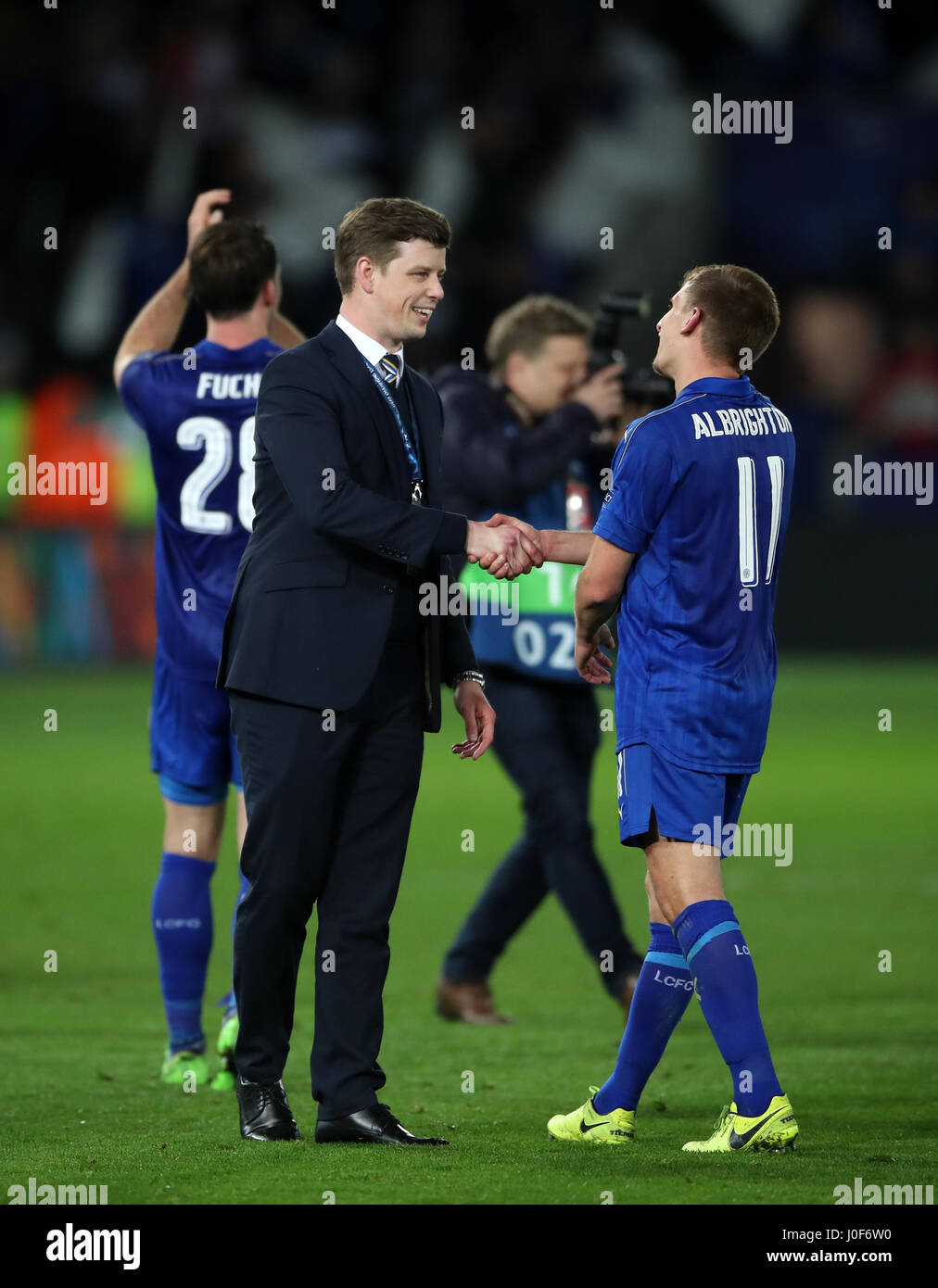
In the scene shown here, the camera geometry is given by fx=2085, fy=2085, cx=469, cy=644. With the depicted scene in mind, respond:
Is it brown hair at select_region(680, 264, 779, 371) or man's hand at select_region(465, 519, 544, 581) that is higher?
brown hair at select_region(680, 264, 779, 371)

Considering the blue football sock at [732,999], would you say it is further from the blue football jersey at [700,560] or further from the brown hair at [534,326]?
the brown hair at [534,326]

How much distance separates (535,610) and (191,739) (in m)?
1.45

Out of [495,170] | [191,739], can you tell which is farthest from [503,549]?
[495,170]

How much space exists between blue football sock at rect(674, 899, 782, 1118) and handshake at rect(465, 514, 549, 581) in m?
0.82

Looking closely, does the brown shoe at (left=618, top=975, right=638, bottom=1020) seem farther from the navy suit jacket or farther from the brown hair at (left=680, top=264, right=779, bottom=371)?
the brown hair at (left=680, top=264, right=779, bottom=371)

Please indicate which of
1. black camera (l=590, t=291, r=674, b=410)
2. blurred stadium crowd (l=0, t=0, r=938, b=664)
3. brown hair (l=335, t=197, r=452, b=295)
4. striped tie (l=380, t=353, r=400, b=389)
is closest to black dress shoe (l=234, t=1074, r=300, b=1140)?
striped tie (l=380, t=353, r=400, b=389)

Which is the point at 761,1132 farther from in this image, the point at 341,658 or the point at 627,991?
the point at 627,991

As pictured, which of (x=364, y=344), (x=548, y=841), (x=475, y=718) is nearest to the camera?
(x=364, y=344)

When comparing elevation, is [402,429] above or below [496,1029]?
above

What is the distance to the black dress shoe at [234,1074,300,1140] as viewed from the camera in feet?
15.3

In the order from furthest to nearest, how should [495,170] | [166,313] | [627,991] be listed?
[495,170]
[627,991]
[166,313]

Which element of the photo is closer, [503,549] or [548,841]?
Result: [503,549]

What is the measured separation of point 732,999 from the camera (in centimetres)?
439

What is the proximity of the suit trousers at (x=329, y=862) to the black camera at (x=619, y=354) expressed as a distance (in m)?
2.13
